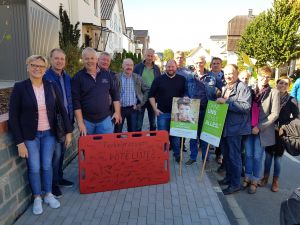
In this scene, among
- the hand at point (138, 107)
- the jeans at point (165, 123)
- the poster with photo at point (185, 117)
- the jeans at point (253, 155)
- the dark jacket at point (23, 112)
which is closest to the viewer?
the dark jacket at point (23, 112)

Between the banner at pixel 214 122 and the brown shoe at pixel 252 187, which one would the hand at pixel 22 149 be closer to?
the banner at pixel 214 122

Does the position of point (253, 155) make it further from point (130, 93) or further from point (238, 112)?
point (130, 93)

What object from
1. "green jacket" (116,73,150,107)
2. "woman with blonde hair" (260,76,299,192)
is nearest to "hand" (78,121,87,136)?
"green jacket" (116,73,150,107)

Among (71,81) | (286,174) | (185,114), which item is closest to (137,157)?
(185,114)

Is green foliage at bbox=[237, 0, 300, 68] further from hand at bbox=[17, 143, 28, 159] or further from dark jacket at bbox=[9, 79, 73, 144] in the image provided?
hand at bbox=[17, 143, 28, 159]

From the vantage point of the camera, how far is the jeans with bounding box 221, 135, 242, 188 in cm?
445

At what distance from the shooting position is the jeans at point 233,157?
4449 mm

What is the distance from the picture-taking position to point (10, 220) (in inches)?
134

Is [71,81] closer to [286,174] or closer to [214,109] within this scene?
[214,109]

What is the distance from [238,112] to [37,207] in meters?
3.11

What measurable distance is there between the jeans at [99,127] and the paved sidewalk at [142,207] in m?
0.93

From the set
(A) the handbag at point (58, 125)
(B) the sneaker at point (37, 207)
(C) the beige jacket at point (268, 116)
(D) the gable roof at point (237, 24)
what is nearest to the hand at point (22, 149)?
(A) the handbag at point (58, 125)

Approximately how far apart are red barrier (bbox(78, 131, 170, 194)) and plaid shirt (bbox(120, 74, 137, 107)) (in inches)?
48.1

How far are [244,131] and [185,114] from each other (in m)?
1.11
